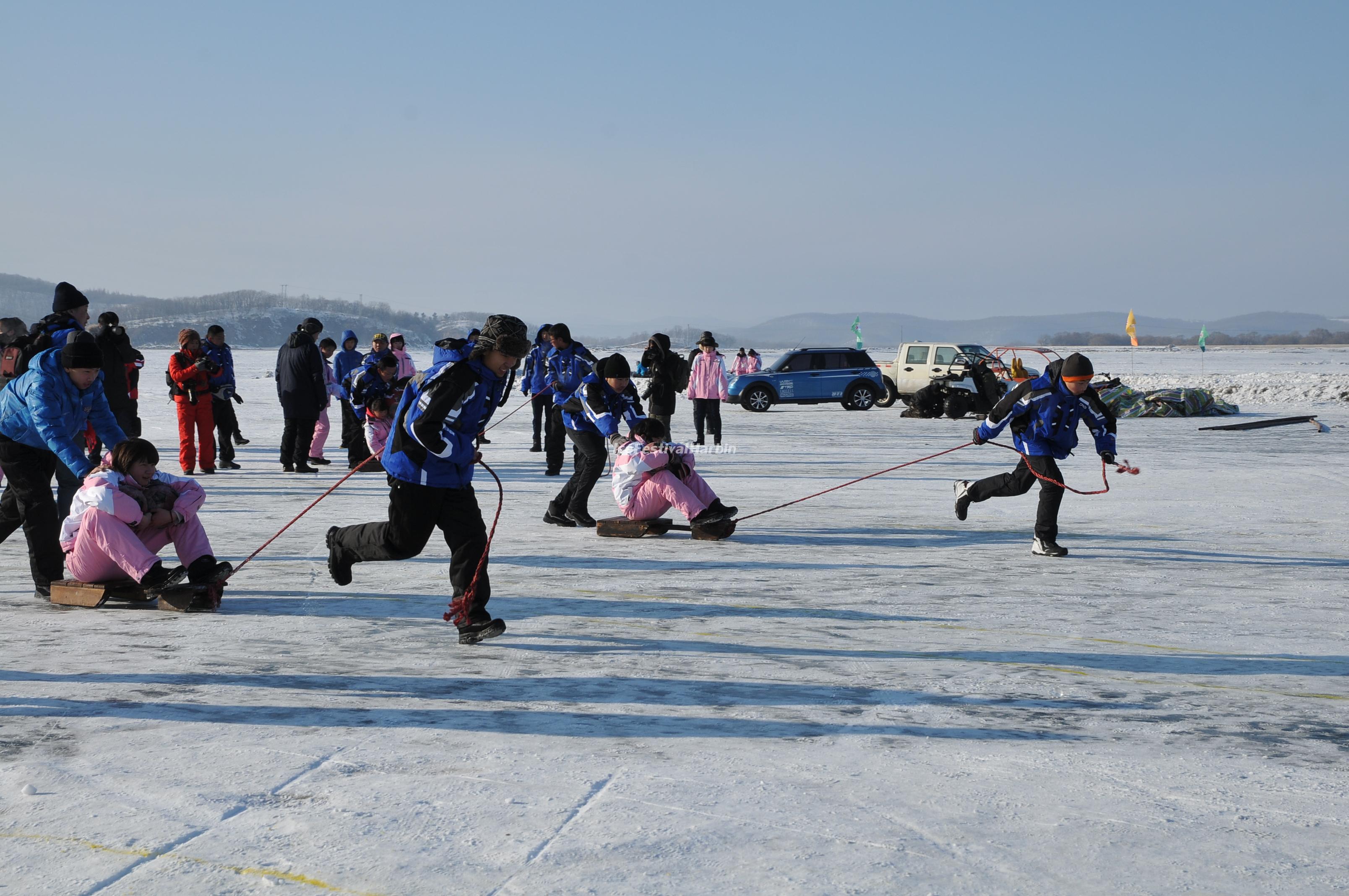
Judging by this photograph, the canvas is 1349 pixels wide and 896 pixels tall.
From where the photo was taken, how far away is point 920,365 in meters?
28.8

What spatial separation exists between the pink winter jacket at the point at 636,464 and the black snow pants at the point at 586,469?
0.37 metres

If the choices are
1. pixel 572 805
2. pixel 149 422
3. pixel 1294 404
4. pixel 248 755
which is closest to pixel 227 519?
pixel 248 755

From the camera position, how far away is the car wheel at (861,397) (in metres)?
28.7

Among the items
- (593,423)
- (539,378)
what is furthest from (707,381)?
(593,423)

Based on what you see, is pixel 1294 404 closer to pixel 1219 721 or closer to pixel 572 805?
pixel 1219 721

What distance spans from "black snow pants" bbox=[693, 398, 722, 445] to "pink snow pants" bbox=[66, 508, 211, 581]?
11794 mm

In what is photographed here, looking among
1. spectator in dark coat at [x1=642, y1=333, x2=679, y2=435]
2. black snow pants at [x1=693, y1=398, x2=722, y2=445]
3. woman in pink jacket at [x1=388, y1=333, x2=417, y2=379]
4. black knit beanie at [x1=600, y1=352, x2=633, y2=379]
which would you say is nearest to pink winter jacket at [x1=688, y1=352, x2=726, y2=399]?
black snow pants at [x1=693, y1=398, x2=722, y2=445]

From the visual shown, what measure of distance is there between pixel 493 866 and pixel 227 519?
294 inches

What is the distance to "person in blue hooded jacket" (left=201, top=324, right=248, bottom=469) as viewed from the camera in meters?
12.9

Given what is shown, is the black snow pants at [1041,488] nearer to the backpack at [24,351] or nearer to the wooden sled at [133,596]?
the wooden sled at [133,596]

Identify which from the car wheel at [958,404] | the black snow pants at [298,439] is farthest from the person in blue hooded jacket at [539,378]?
the car wheel at [958,404]

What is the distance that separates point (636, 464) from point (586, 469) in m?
0.69

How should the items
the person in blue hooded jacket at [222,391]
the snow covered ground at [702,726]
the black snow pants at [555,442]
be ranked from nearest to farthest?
the snow covered ground at [702,726] → the person in blue hooded jacket at [222,391] → the black snow pants at [555,442]

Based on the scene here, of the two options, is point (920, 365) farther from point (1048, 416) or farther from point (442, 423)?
point (442, 423)
